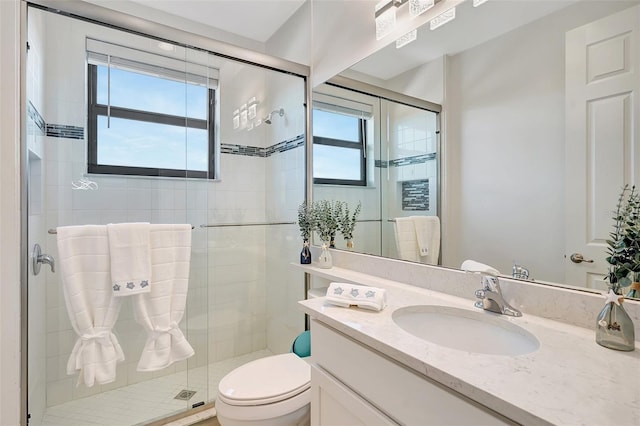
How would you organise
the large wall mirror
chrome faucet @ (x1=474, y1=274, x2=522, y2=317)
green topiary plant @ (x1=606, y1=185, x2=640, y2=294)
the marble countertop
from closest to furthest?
1. the marble countertop
2. green topiary plant @ (x1=606, y1=185, x2=640, y2=294)
3. the large wall mirror
4. chrome faucet @ (x1=474, y1=274, x2=522, y2=317)

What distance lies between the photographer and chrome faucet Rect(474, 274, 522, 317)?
0.99m

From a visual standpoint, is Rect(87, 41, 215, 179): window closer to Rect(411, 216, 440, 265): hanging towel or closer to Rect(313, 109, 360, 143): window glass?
Rect(313, 109, 360, 143): window glass

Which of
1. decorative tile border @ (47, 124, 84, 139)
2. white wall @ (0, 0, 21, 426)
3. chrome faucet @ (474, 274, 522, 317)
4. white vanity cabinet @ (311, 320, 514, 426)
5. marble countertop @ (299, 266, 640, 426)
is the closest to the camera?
marble countertop @ (299, 266, 640, 426)

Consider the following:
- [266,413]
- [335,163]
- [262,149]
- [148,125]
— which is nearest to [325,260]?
[335,163]

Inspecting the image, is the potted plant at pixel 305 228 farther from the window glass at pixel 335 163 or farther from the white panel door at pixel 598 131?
the white panel door at pixel 598 131

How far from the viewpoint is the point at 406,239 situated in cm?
150

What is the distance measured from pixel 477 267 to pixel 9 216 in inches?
77.5

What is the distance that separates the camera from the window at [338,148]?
1855 mm

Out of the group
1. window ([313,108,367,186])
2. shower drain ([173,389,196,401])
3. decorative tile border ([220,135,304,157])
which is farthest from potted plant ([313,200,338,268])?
shower drain ([173,389,196,401])

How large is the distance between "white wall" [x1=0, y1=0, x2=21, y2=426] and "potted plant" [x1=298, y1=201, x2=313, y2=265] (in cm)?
139

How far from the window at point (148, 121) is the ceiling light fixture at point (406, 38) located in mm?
1299

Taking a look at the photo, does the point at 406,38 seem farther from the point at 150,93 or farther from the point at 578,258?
the point at 150,93

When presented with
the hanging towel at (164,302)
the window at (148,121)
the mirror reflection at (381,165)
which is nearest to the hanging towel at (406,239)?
the mirror reflection at (381,165)

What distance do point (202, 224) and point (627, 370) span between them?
6.80 ft
